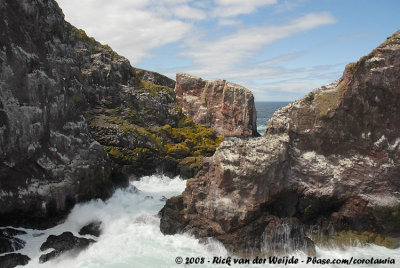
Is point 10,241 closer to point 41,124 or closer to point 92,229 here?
point 92,229

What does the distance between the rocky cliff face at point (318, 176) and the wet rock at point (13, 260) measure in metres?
6.70

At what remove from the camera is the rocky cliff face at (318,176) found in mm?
15492

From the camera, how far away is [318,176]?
16547 mm

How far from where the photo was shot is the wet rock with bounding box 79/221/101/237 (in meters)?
17.2

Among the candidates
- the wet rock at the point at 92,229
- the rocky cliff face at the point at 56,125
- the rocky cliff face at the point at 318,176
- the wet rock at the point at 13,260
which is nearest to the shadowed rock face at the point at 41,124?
the rocky cliff face at the point at 56,125

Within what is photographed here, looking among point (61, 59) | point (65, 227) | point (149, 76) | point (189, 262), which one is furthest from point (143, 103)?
point (149, 76)

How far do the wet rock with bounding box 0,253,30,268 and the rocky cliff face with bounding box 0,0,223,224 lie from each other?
9.27 ft

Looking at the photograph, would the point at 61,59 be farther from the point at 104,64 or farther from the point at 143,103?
the point at 143,103

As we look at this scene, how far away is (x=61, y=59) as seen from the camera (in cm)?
2130

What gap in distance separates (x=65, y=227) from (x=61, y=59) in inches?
434

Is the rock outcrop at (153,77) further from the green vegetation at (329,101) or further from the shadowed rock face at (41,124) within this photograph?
the green vegetation at (329,101)

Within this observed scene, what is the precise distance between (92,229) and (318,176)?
1256cm

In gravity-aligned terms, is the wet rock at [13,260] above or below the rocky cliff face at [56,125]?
below

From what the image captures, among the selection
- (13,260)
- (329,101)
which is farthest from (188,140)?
(13,260)
